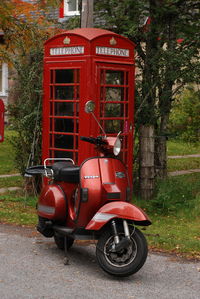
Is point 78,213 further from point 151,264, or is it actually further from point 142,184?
point 142,184

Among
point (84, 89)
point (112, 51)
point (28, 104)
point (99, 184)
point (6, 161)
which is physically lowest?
point (6, 161)

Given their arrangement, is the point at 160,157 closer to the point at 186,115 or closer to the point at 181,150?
the point at 186,115

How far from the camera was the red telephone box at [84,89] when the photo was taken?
872 centimetres

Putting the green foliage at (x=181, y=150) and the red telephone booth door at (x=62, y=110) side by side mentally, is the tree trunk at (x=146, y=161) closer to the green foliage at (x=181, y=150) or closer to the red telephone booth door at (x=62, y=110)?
the red telephone booth door at (x=62, y=110)

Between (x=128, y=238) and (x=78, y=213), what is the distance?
737 mm

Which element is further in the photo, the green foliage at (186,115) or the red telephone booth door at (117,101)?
the green foliage at (186,115)

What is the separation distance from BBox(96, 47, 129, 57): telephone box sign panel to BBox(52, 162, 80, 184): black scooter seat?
262 centimetres

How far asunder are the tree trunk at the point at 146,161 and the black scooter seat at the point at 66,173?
3.23m

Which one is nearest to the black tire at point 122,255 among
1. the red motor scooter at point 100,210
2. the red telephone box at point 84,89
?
the red motor scooter at point 100,210

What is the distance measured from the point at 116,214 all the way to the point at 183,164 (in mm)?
8837

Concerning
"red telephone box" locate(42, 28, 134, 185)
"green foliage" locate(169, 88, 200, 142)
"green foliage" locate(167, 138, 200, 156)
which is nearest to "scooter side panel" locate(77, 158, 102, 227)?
"red telephone box" locate(42, 28, 134, 185)

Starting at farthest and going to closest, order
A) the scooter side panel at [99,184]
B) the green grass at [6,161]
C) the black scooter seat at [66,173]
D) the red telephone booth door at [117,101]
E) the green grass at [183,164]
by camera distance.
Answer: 1. the green grass at [183,164]
2. the green grass at [6,161]
3. the red telephone booth door at [117,101]
4. the black scooter seat at [66,173]
5. the scooter side panel at [99,184]

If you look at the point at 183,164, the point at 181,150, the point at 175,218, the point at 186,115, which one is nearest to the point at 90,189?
the point at 175,218

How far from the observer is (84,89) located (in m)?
8.73
